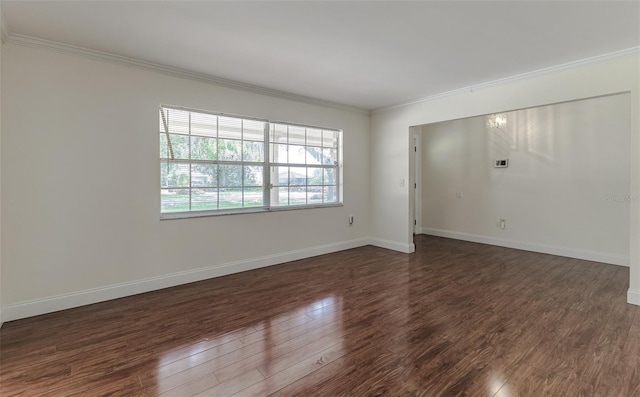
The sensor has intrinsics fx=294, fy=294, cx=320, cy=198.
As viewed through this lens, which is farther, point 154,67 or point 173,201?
point 173,201

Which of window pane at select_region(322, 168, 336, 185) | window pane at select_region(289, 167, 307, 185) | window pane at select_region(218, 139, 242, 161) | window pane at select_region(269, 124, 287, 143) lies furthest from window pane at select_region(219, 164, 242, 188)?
window pane at select_region(322, 168, 336, 185)

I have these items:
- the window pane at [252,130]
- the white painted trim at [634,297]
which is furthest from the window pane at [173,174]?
the white painted trim at [634,297]

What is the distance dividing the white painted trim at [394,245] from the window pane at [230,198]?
8.87ft

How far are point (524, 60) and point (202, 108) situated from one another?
3.66m

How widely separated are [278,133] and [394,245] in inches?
109

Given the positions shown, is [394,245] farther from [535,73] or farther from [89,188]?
[89,188]

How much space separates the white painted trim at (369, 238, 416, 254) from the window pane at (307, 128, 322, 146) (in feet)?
6.87

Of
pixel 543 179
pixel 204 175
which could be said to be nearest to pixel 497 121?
pixel 543 179

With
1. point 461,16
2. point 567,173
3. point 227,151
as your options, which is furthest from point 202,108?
point 567,173

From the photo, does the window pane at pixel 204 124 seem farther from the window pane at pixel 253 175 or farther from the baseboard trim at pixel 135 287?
the baseboard trim at pixel 135 287

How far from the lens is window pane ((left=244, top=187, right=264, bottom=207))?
4.09 metres

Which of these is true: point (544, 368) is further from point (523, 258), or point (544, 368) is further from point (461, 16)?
point (523, 258)

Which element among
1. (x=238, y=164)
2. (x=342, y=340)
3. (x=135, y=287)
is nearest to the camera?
(x=342, y=340)

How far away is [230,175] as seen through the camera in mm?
3928
